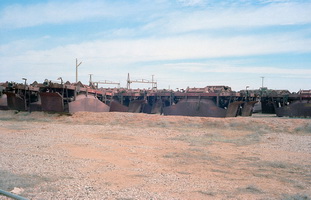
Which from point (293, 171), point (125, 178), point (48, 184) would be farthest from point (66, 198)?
point (293, 171)

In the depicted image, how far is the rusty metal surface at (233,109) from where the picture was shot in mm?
25600

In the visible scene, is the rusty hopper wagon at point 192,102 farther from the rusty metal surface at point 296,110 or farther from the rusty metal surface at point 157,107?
the rusty metal surface at point 296,110

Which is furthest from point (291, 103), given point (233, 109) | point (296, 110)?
point (233, 109)

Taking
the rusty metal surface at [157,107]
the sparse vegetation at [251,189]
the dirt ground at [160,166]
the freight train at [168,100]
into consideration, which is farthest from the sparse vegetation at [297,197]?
the rusty metal surface at [157,107]

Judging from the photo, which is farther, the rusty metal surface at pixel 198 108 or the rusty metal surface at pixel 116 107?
the rusty metal surface at pixel 116 107

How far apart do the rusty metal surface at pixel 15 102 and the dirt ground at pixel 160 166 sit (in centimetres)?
1027

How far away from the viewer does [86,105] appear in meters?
24.8

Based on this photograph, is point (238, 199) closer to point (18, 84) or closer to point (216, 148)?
point (216, 148)

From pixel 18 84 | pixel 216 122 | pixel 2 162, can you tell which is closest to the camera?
pixel 2 162

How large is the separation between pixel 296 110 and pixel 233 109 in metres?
6.20

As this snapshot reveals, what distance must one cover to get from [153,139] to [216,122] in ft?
22.6

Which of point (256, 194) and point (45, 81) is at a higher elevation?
point (45, 81)

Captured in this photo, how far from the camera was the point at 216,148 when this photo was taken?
12.9 m

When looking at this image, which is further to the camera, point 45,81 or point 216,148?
point 45,81
